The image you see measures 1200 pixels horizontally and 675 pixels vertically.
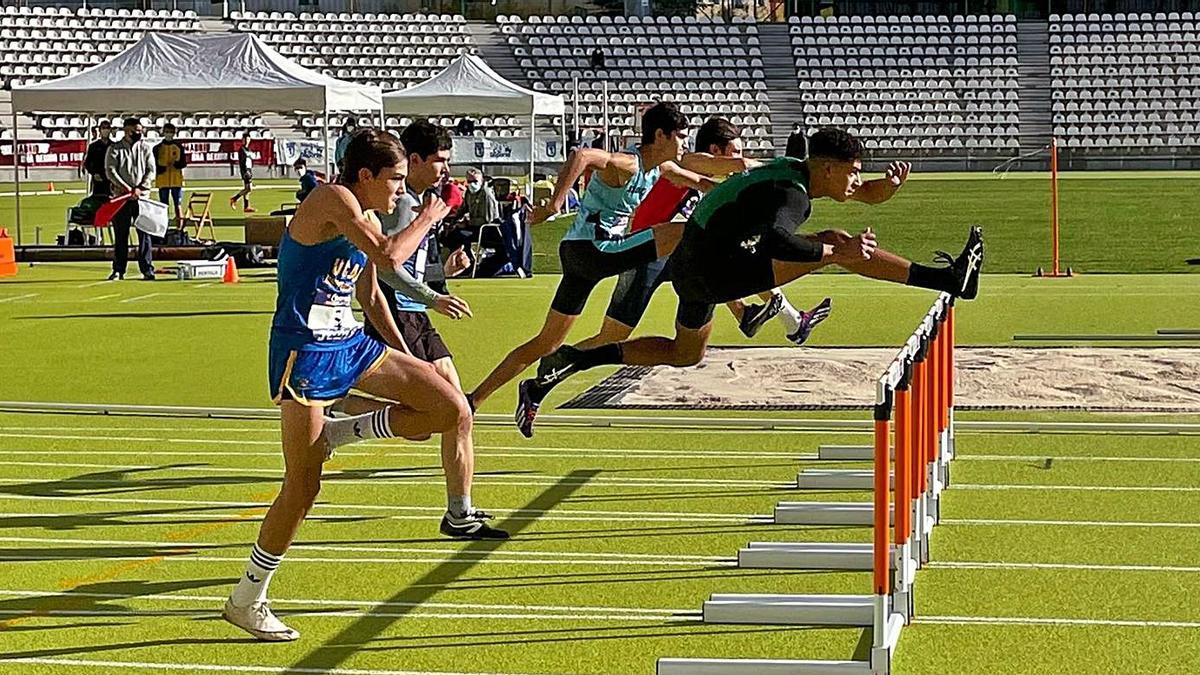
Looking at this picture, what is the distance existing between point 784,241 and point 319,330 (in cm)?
247

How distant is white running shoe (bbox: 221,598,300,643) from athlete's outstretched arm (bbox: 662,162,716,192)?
181 inches

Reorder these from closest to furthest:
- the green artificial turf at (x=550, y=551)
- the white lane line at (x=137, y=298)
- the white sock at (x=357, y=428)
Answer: the green artificial turf at (x=550, y=551), the white sock at (x=357, y=428), the white lane line at (x=137, y=298)

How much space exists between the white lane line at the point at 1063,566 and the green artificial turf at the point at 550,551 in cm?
2

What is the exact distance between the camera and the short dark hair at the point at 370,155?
22.5 feet

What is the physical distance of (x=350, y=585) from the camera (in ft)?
25.0

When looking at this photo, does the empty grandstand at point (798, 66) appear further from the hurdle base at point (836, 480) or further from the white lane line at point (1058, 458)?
the hurdle base at point (836, 480)

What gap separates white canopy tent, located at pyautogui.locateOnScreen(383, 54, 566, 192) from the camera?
34812mm

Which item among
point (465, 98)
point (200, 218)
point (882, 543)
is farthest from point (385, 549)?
point (465, 98)

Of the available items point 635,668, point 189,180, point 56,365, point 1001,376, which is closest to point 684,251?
point 635,668

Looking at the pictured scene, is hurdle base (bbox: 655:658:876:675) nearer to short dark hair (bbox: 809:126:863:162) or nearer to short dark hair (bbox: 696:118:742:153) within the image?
short dark hair (bbox: 809:126:863:162)

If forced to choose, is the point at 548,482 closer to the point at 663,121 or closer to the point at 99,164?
the point at 663,121

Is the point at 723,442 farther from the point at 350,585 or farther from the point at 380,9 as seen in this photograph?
the point at 380,9

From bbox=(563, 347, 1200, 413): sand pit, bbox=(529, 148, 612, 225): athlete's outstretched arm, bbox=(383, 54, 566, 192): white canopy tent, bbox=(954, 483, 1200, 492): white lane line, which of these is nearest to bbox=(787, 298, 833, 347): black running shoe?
bbox=(563, 347, 1200, 413): sand pit

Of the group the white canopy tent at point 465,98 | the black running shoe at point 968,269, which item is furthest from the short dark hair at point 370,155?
the white canopy tent at point 465,98
